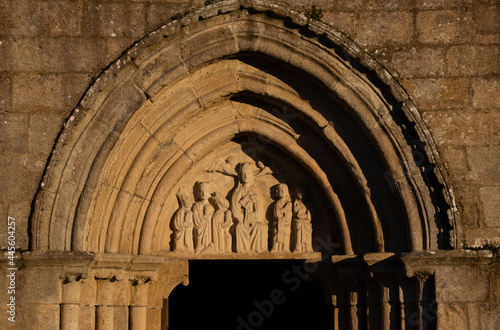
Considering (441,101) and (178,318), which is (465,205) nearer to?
(441,101)

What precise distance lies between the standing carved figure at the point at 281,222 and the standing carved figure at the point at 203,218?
62 cm

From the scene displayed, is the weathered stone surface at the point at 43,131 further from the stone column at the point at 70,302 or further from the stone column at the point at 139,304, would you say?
the stone column at the point at 139,304

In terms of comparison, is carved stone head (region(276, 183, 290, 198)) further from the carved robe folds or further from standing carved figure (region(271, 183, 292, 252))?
the carved robe folds

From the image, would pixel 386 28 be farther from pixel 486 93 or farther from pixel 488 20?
pixel 486 93

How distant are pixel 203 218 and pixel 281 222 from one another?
0.74m

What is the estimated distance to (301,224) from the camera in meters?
7.53

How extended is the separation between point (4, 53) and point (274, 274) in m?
5.23

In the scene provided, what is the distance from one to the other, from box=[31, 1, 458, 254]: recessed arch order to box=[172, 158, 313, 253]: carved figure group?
293mm

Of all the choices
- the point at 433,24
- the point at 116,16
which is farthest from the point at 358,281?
the point at 116,16

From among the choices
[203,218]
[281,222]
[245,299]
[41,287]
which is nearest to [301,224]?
[281,222]

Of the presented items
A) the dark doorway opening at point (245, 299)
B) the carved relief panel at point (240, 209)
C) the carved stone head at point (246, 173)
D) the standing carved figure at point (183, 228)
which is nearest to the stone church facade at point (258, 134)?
the carved relief panel at point (240, 209)

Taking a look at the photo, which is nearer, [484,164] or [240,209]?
[484,164]

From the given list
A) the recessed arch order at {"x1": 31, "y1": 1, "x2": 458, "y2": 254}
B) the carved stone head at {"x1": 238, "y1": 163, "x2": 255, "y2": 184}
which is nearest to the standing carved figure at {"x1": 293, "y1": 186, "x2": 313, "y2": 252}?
the recessed arch order at {"x1": 31, "y1": 1, "x2": 458, "y2": 254}

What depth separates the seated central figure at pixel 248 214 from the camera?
24.7 ft
